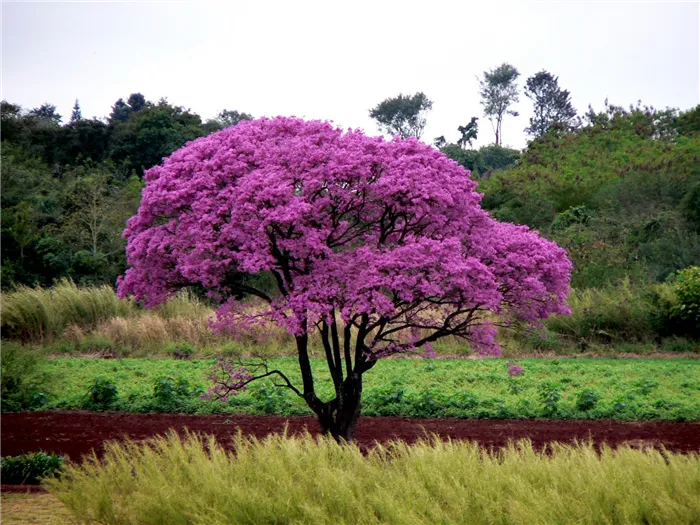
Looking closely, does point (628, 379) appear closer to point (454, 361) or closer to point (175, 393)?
point (454, 361)

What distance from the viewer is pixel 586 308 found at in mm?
23609

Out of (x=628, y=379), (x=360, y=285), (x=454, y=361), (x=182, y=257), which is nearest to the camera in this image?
(x=360, y=285)

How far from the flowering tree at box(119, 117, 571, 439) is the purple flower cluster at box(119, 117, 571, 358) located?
0.02 meters

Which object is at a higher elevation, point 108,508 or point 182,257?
point 182,257

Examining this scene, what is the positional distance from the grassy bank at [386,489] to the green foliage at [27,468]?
1844 mm

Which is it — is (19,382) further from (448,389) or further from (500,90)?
(500,90)

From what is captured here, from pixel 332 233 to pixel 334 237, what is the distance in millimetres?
216

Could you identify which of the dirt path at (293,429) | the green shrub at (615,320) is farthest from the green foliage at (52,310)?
the green shrub at (615,320)

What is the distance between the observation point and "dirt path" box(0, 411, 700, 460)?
1155 cm

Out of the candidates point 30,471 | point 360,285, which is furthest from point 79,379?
point 360,285

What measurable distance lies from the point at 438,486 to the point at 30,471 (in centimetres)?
558

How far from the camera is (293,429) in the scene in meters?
12.8

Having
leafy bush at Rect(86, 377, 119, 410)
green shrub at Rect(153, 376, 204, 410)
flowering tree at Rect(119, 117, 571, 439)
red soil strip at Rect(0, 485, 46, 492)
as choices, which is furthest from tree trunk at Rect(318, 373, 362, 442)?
leafy bush at Rect(86, 377, 119, 410)

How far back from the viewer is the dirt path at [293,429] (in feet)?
37.9
